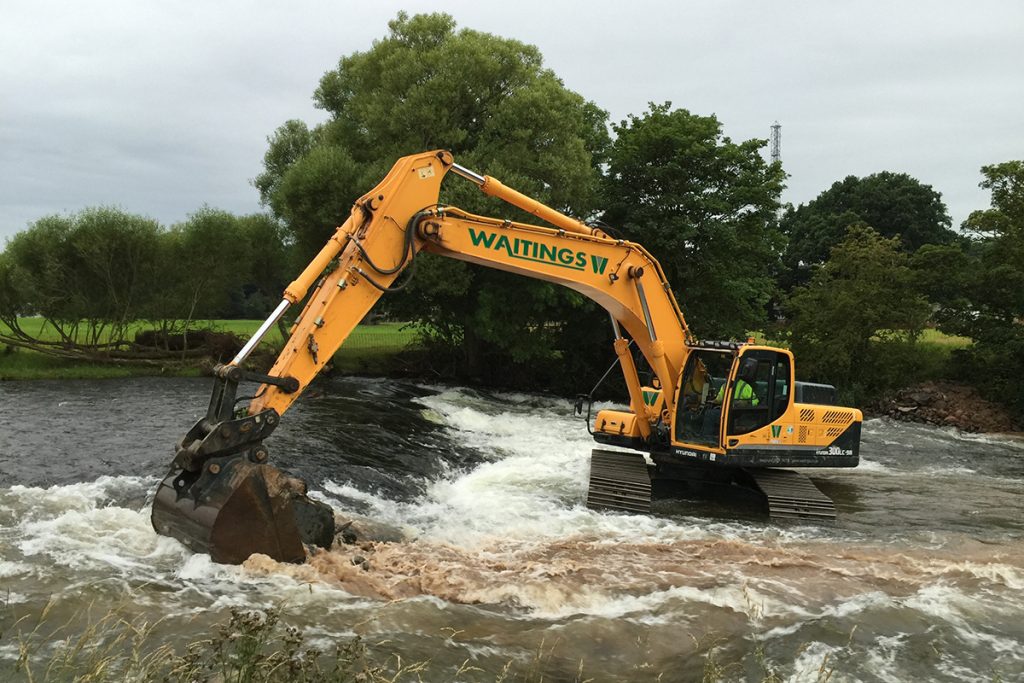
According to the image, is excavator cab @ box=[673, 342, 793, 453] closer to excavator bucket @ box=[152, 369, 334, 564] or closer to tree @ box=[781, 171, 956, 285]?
excavator bucket @ box=[152, 369, 334, 564]

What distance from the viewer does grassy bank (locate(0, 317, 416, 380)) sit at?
77.3ft

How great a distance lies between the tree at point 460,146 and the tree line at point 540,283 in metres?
0.06

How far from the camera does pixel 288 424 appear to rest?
14.8m

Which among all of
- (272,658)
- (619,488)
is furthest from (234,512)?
(619,488)

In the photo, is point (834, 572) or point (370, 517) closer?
point (834, 572)

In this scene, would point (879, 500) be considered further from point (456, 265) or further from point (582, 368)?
point (582, 368)

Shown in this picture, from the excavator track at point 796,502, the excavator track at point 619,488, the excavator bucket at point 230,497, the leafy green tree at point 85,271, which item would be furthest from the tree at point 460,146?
the excavator bucket at point 230,497

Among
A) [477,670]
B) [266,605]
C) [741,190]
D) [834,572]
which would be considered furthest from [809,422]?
[741,190]

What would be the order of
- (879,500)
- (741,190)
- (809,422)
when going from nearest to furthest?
1. (809,422)
2. (879,500)
3. (741,190)

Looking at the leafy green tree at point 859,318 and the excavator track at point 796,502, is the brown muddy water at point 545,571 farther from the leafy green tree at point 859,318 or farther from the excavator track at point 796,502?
the leafy green tree at point 859,318

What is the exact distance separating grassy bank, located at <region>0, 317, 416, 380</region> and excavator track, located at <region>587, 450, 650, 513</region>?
16106mm

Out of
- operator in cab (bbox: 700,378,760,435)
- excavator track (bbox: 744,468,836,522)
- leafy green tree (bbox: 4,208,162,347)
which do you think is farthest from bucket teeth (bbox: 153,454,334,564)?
leafy green tree (bbox: 4,208,162,347)

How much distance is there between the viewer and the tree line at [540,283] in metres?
21.7

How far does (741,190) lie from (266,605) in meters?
20.6
